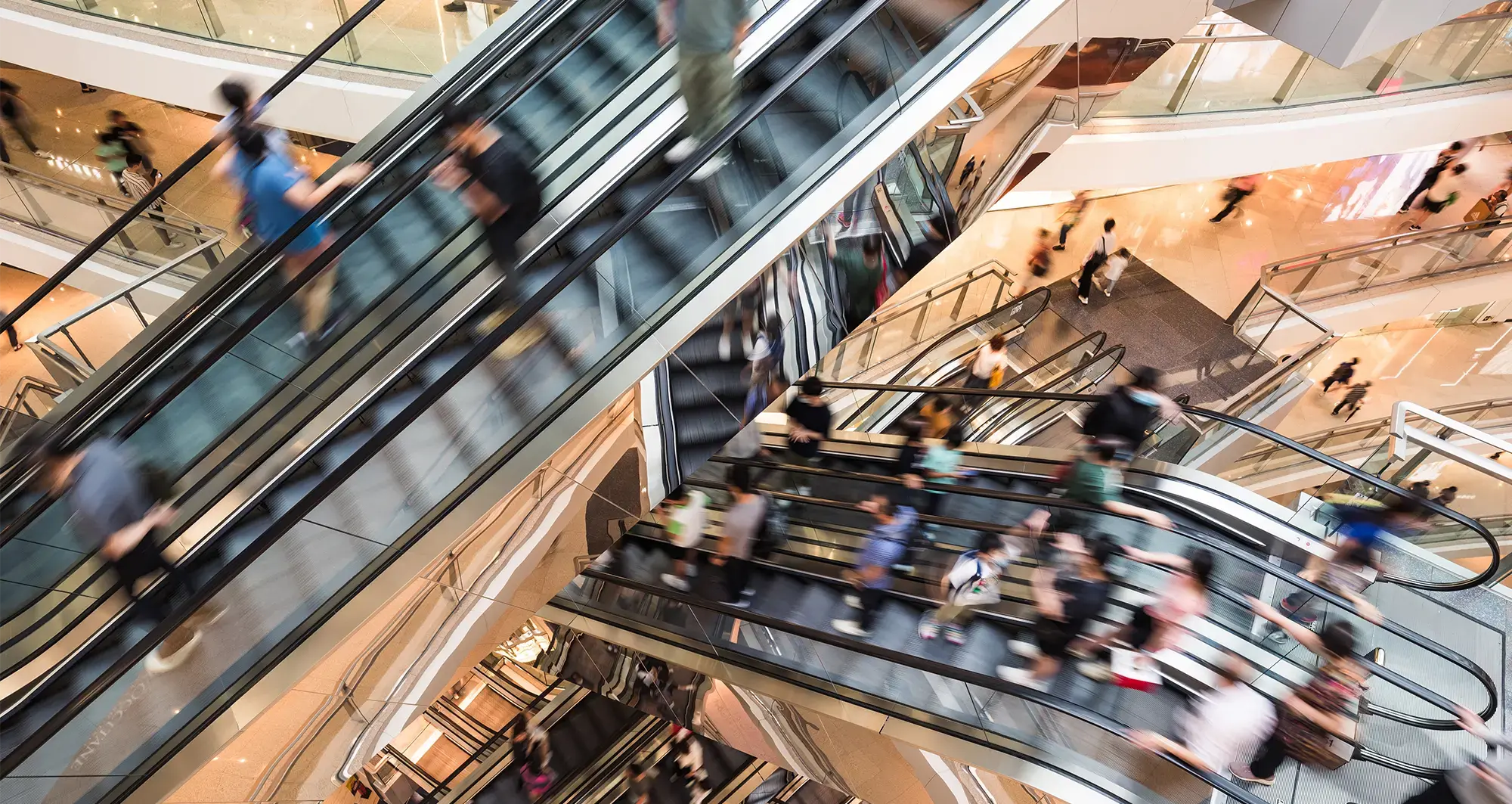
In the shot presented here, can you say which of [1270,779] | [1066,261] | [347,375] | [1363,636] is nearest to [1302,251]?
[1066,261]

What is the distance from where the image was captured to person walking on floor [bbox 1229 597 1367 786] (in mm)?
4629

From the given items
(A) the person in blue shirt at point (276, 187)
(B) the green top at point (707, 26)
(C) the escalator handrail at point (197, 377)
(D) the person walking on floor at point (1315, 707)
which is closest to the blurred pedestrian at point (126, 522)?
(C) the escalator handrail at point (197, 377)

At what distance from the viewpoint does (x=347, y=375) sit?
404 cm

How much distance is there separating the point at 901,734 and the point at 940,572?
959mm

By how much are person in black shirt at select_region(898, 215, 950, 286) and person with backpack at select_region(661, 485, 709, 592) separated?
6.25 ft

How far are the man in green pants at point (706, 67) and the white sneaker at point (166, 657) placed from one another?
2.83 meters

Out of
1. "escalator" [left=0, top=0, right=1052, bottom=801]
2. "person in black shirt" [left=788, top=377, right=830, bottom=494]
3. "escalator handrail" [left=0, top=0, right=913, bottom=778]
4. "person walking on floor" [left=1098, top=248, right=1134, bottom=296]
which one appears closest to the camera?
"escalator handrail" [left=0, top=0, right=913, bottom=778]

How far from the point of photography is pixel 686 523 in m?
5.79

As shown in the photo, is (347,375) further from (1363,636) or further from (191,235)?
(1363,636)

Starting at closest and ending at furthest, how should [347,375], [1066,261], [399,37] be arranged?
[347,375] < [399,37] < [1066,261]

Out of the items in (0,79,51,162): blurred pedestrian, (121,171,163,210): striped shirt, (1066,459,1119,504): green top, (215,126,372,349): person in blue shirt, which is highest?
(0,79,51,162): blurred pedestrian

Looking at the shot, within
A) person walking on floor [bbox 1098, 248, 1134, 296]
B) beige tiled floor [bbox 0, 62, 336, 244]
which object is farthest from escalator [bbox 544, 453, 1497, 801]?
person walking on floor [bbox 1098, 248, 1134, 296]

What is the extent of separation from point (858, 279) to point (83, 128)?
11.1m

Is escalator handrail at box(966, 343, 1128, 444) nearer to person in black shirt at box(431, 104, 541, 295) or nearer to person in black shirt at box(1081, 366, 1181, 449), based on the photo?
person in black shirt at box(1081, 366, 1181, 449)
